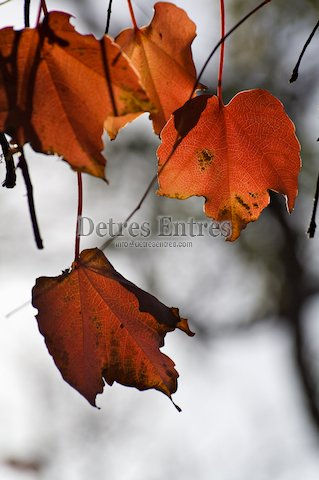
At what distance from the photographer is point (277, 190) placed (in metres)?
0.84

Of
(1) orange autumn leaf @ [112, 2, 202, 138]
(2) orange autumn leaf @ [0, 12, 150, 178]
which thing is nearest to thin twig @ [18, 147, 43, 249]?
(2) orange autumn leaf @ [0, 12, 150, 178]

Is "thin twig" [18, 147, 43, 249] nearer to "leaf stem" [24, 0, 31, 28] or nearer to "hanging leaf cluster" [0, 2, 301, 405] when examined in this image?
"hanging leaf cluster" [0, 2, 301, 405]

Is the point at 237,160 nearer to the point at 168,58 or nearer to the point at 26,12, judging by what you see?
the point at 168,58

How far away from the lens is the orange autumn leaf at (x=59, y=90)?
0.60 metres

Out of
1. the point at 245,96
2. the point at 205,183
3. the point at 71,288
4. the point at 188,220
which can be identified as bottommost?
the point at 188,220

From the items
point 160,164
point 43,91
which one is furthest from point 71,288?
point 43,91

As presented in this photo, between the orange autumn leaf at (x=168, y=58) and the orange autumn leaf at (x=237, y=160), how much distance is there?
0.20 feet

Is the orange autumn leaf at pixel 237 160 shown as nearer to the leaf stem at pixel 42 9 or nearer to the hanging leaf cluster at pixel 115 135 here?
the hanging leaf cluster at pixel 115 135

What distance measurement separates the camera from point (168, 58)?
76 centimetres

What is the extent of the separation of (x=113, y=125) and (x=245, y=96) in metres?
Answer: 0.19

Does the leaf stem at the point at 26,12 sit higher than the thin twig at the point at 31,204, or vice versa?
the leaf stem at the point at 26,12

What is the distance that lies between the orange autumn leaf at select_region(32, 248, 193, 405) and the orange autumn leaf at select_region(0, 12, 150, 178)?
0.78 feet

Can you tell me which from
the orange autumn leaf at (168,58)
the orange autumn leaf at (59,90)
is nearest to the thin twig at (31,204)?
the orange autumn leaf at (59,90)

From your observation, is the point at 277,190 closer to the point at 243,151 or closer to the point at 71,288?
the point at 243,151
